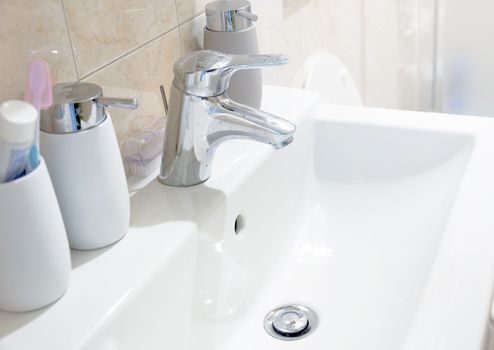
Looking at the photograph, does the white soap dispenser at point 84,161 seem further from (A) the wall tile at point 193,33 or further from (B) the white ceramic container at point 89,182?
(A) the wall tile at point 193,33

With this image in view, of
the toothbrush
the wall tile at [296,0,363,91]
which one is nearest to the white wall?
the wall tile at [296,0,363,91]

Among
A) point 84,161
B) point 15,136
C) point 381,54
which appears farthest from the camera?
point 381,54

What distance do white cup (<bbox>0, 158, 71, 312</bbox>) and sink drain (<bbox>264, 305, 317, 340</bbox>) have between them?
29 centimetres

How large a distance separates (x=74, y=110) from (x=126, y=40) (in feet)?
0.65

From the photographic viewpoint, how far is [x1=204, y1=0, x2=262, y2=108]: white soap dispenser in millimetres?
846

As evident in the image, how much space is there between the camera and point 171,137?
28.9 inches

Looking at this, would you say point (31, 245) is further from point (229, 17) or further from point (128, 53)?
point (229, 17)

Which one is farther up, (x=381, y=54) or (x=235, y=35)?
(x=235, y=35)

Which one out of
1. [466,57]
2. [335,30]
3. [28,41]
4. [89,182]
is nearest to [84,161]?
[89,182]

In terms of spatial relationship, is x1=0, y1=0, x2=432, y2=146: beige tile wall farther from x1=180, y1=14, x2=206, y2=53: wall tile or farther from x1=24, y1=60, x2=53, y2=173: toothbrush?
x1=24, y1=60, x2=53, y2=173: toothbrush

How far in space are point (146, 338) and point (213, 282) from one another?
0.14 metres

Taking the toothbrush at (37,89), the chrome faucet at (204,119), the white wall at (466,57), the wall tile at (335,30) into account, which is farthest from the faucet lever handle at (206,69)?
the white wall at (466,57)

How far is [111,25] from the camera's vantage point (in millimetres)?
726

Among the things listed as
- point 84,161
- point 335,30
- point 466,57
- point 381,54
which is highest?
point 84,161
